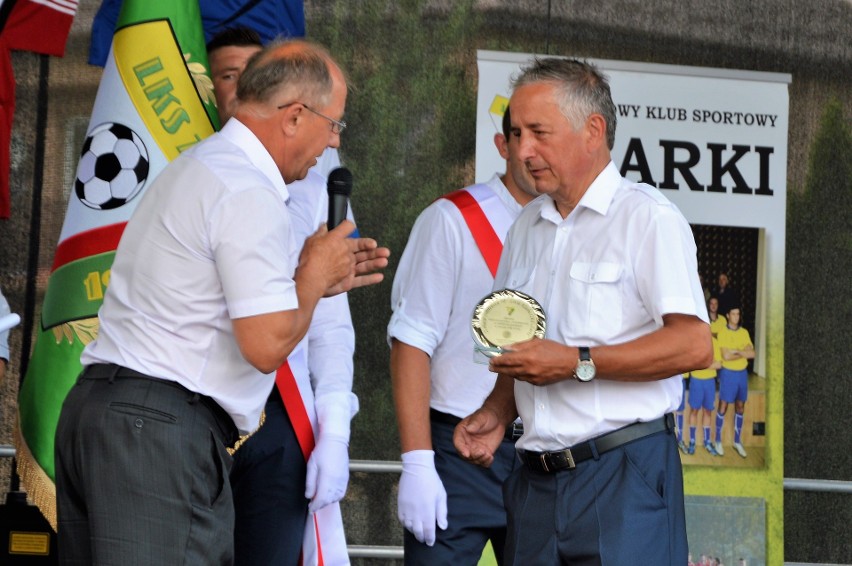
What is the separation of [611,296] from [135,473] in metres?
0.95

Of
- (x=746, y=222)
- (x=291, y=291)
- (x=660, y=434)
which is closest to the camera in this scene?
(x=291, y=291)

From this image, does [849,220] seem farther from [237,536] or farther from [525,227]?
[237,536]

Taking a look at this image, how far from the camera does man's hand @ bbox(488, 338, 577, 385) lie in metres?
2.18

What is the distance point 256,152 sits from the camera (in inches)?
88.6

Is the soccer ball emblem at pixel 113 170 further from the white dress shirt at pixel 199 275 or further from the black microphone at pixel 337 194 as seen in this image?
the white dress shirt at pixel 199 275

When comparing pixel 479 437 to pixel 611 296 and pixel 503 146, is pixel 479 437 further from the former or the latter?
pixel 503 146

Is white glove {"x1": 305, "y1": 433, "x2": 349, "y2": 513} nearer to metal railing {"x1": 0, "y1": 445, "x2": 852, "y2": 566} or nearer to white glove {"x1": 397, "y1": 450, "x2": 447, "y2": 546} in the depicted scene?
white glove {"x1": 397, "y1": 450, "x2": 447, "y2": 546}

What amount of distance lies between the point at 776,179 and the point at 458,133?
1.22 metres

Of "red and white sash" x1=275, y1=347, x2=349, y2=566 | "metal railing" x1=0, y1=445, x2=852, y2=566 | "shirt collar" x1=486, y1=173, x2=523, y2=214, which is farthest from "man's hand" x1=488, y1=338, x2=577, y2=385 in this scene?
"metal railing" x1=0, y1=445, x2=852, y2=566

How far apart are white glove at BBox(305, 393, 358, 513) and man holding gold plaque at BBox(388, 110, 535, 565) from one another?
0.79 feet

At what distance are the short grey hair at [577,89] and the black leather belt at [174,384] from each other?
0.92 meters

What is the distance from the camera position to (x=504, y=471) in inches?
118

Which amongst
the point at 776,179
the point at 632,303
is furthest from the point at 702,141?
the point at 632,303

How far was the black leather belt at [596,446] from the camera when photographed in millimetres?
2256
